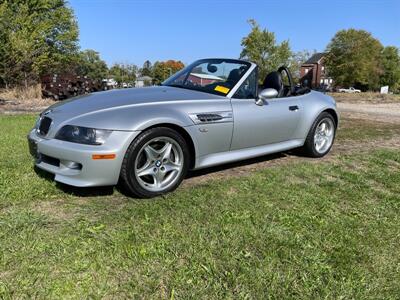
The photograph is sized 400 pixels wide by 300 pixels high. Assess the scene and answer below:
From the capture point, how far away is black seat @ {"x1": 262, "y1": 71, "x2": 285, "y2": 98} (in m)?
5.04

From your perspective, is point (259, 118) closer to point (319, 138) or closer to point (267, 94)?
point (267, 94)

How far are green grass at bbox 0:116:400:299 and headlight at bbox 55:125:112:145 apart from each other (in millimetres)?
569

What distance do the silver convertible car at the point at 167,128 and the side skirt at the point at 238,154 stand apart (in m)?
0.01

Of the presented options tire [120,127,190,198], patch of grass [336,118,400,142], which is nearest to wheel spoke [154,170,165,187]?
tire [120,127,190,198]

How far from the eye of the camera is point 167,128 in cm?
360

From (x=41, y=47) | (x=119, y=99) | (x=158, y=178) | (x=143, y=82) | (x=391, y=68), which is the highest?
(x=391, y=68)

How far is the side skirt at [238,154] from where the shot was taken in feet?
13.1

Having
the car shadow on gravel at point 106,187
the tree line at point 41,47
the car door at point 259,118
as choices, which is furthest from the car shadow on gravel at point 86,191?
the tree line at point 41,47

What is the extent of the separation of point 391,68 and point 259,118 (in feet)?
243

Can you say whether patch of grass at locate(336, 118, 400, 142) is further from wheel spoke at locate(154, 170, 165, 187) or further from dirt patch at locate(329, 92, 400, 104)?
dirt patch at locate(329, 92, 400, 104)

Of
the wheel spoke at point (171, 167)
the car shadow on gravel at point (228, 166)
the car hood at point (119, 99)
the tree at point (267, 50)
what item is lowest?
the car shadow on gravel at point (228, 166)

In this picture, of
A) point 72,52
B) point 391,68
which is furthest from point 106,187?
point 391,68

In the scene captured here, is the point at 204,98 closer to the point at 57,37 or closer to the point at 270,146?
the point at 270,146

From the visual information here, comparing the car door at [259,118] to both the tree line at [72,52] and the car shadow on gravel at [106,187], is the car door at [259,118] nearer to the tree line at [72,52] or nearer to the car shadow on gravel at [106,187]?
the car shadow on gravel at [106,187]
